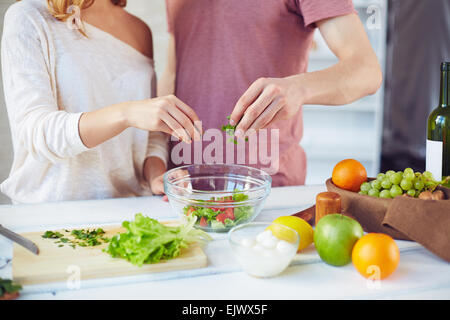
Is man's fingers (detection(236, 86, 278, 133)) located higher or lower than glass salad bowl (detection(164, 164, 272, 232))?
higher

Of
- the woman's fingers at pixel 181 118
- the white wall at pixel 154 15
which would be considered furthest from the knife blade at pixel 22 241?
the white wall at pixel 154 15

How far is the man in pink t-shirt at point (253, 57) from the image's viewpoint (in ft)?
4.95

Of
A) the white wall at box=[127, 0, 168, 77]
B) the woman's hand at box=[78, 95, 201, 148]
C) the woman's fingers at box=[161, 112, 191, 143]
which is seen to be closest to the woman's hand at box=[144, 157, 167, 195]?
the woman's hand at box=[78, 95, 201, 148]

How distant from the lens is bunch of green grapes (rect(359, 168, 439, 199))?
3.64ft

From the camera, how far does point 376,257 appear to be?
889mm

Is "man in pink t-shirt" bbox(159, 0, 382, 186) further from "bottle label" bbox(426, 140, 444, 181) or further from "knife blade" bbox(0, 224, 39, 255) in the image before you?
"knife blade" bbox(0, 224, 39, 255)

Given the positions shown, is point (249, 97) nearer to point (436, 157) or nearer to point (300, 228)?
point (300, 228)

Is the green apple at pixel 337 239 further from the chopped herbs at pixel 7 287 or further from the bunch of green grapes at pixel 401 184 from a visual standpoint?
the chopped herbs at pixel 7 287

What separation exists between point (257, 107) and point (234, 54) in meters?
0.59

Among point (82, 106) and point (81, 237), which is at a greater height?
point (82, 106)

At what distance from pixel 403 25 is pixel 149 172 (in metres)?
2.83

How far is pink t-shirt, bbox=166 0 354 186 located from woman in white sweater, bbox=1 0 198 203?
163 millimetres

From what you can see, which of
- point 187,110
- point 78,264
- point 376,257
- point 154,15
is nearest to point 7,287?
point 78,264

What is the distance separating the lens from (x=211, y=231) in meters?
1.18
